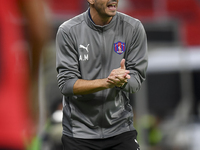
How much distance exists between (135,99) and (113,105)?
7611 mm

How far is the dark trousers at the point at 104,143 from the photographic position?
3.26 meters

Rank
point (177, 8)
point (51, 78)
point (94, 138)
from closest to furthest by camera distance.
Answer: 1. point (94, 138)
2. point (51, 78)
3. point (177, 8)

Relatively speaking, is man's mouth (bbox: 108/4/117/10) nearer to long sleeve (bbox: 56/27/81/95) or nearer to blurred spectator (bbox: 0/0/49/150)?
long sleeve (bbox: 56/27/81/95)

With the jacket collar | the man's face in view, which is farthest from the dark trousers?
the man's face

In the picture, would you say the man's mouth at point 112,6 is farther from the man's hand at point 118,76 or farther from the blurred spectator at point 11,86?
the blurred spectator at point 11,86

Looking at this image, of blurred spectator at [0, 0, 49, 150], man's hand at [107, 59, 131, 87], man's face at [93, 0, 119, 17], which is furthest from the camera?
blurred spectator at [0, 0, 49, 150]

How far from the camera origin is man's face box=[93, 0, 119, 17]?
10.5 feet

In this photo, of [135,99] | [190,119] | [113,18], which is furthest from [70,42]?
[135,99]

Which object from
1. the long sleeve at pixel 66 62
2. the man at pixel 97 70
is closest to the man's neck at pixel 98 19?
the man at pixel 97 70

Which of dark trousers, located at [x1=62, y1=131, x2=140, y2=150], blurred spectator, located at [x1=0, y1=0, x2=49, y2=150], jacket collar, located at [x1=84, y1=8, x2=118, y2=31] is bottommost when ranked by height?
dark trousers, located at [x1=62, y1=131, x2=140, y2=150]

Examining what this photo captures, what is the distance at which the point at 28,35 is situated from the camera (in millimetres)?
2010

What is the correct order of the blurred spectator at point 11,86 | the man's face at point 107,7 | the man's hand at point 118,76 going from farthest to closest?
the blurred spectator at point 11,86
the man's face at point 107,7
the man's hand at point 118,76

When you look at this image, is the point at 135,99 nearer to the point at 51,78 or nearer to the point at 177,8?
the point at 51,78

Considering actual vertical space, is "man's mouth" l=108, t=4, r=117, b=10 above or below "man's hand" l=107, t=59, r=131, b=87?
above
